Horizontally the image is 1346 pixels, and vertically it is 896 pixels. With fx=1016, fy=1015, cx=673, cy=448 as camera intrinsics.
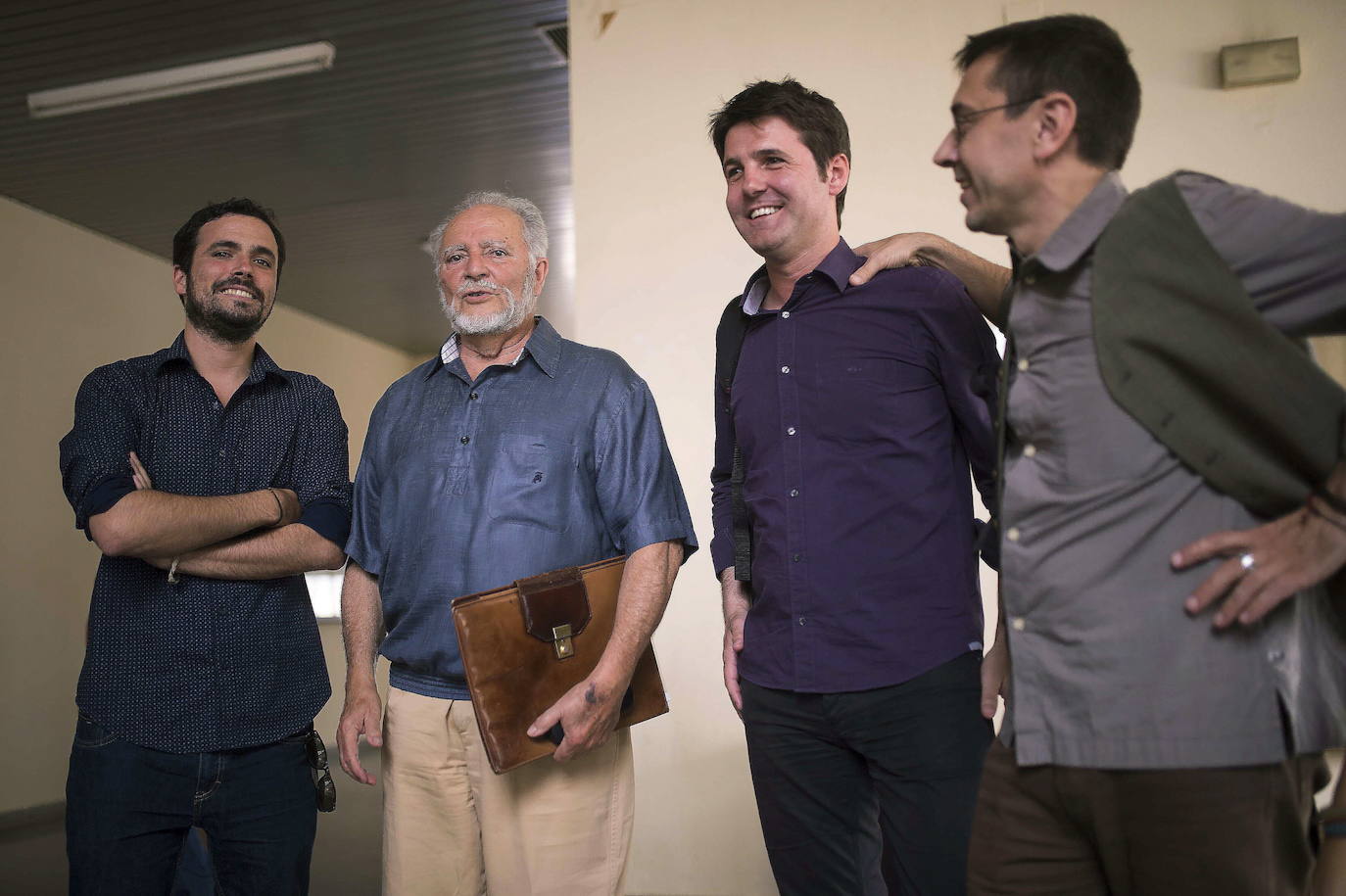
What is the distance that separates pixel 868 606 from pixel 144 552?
141 cm

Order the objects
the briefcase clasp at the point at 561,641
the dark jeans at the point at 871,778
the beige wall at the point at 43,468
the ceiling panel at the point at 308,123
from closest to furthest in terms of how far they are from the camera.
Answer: the dark jeans at the point at 871,778 < the briefcase clasp at the point at 561,641 < the ceiling panel at the point at 308,123 < the beige wall at the point at 43,468

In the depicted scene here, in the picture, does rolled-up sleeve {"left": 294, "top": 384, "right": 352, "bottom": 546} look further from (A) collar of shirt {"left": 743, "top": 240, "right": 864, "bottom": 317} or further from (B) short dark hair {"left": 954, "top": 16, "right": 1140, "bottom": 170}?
(B) short dark hair {"left": 954, "top": 16, "right": 1140, "bottom": 170}

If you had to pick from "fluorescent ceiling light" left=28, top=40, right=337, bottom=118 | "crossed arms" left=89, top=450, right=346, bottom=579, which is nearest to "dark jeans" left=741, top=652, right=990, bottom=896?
"crossed arms" left=89, top=450, right=346, bottom=579

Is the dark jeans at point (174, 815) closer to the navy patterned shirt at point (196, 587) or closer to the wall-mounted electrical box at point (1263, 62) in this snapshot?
the navy patterned shirt at point (196, 587)

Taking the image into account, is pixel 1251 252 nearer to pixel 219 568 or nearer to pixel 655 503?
pixel 655 503

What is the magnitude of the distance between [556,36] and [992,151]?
3916 millimetres

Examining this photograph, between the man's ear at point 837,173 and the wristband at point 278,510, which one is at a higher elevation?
the man's ear at point 837,173

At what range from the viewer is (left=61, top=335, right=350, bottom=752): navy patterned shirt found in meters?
2.03

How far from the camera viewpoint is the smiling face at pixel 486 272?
6.61 feet

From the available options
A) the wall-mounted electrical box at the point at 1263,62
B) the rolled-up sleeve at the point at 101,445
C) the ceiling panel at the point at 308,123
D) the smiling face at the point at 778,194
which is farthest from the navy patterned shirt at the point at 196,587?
the wall-mounted electrical box at the point at 1263,62

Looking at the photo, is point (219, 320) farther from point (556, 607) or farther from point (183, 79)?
point (183, 79)

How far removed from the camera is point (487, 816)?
6.01 ft

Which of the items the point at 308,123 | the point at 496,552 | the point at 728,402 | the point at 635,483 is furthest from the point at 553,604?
the point at 308,123

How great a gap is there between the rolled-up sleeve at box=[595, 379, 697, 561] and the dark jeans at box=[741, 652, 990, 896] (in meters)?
0.35
